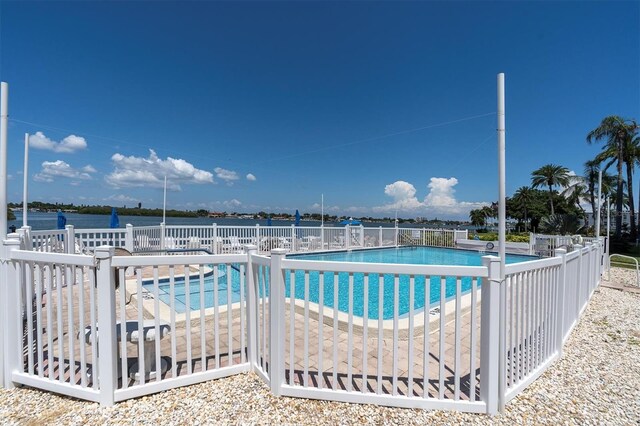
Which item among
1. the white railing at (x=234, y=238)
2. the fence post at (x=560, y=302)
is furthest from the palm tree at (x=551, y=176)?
the fence post at (x=560, y=302)

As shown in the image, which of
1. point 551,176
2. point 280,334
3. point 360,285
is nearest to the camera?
point 280,334

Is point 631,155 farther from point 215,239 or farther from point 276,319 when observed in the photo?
point 276,319

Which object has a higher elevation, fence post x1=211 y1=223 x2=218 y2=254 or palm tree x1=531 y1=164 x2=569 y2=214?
palm tree x1=531 y1=164 x2=569 y2=214

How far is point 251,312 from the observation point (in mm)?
2635

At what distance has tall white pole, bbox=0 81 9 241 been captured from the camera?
7.91 feet

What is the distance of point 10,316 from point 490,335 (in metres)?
3.90

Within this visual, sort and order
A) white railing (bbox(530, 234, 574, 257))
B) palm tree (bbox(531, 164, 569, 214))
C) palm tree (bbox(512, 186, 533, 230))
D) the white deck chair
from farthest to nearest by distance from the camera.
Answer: palm tree (bbox(512, 186, 533, 230)), palm tree (bbox(531, 164, 569, 214)), white railing (bbox(530, 234, 574, 257)), the white deck chair

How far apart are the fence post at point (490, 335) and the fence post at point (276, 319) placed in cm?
156

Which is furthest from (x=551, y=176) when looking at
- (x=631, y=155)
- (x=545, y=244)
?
(x=545, y=244)

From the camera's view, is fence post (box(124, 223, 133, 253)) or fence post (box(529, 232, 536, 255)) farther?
fence post (box(529, 232, 536, 255))

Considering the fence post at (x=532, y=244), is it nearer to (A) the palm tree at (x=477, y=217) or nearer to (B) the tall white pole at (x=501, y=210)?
(B) the tall white pole at (x=501, y=210)

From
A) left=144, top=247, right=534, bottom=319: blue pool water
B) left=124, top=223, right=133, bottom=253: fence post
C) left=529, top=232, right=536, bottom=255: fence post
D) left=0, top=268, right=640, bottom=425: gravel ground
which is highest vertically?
left=124, top=223, right=133, bottom=253: fence post

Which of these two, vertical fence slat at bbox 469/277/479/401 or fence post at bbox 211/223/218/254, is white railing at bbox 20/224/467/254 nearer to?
fence post at bbox 211/223/218/254

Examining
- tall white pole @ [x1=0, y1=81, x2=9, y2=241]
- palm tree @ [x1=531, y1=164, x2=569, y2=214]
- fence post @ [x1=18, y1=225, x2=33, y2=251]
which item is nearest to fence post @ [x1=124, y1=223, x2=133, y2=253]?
fence post @ [x1=18, y1=225, x2=33, y2=251]
